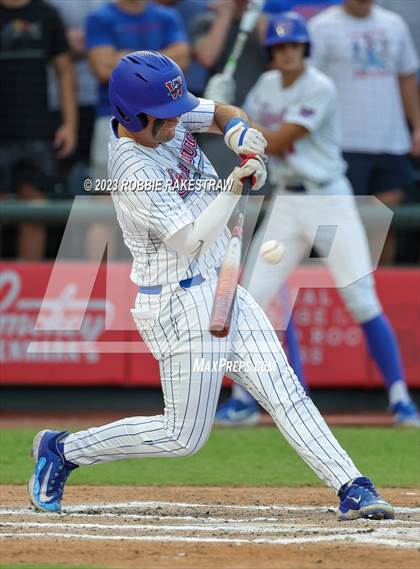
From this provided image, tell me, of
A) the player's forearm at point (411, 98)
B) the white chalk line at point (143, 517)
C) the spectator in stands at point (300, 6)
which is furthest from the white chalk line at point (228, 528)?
the spectator in stands at point (300, 6)

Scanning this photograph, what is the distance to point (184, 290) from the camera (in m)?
4.79

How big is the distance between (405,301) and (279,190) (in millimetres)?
1448

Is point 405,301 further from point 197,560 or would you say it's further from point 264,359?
point 197,560

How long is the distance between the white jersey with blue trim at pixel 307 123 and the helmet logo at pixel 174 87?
121 inches

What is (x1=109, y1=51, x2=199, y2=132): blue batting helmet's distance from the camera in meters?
4.60

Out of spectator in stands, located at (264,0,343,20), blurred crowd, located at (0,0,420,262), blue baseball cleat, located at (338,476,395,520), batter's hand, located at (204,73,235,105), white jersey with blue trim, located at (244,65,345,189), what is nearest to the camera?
blue baseball cleat, located at (338,476,395,520)

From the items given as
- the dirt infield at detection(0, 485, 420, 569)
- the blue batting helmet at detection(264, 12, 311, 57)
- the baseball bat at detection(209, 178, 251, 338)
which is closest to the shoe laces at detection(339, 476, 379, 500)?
the dirt infield at detection(0, 485, 420, 569)

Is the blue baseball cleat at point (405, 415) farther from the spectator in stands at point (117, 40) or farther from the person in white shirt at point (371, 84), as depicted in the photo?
the spectator in stands at point (117, 40)

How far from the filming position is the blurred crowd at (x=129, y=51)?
8.77 meters

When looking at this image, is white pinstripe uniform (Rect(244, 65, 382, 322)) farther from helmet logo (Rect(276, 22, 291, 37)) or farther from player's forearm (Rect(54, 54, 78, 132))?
player's forearm (Rect(54, 54, 78, 132))

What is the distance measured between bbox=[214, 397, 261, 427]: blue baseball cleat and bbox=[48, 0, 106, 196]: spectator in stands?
6.72ft

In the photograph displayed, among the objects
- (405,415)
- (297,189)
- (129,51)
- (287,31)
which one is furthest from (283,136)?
(405,415)

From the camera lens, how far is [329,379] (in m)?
8.70

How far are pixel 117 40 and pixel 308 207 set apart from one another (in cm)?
202
